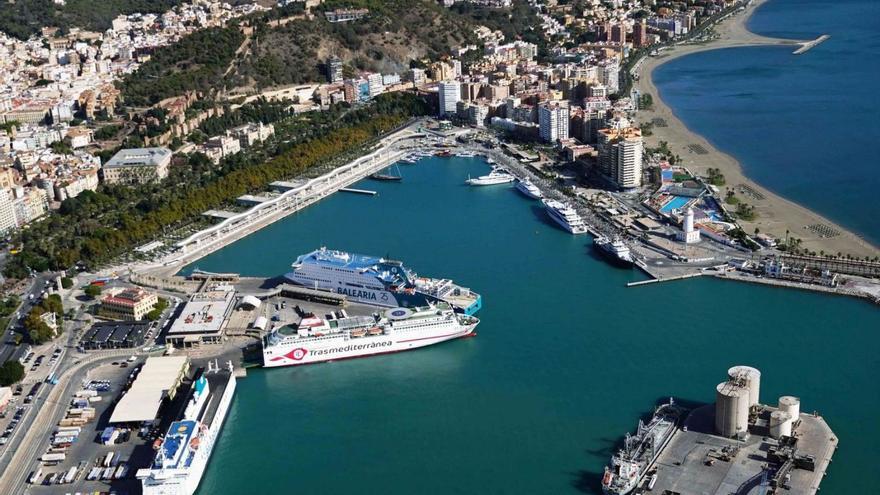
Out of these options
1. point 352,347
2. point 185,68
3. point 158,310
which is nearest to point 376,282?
point 352,347

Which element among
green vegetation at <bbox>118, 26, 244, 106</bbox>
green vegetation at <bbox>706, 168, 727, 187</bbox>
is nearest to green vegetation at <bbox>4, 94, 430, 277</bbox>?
green vegetation at <bbox>118, 26, 244, 106</bbox>

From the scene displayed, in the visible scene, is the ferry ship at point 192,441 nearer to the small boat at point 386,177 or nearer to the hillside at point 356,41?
the small boat at point 386,177

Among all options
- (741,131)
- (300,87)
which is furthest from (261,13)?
(741,131)

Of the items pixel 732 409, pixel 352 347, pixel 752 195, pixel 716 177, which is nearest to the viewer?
pixel 732 409

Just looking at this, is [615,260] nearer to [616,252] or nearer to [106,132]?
[616,252]

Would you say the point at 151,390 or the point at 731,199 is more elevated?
the point at 731,199

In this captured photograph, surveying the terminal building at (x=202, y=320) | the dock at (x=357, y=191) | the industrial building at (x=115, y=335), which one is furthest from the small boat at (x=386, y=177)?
the industrial building at (x=115, y=335)

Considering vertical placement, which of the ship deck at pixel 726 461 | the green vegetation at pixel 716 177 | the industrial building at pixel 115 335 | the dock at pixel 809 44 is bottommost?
the ship deck at pixel 726 461

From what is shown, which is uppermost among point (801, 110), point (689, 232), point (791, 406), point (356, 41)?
point (356, 41)

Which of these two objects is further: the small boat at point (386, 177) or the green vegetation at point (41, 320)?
the small boat at point (386, 177)
